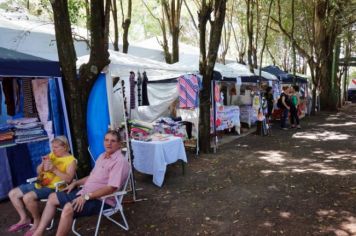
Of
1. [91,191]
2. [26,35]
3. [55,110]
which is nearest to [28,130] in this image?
[55,110]

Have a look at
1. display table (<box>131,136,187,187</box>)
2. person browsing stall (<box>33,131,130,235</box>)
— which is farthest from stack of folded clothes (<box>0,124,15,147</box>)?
display table (<box>131,136,187,187</box>)

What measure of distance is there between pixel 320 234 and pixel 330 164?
12.0 feet

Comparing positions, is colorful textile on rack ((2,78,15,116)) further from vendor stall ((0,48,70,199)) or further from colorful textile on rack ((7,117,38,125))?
colorful textile on rack ((7,117,38,125))

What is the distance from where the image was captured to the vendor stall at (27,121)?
5501mm

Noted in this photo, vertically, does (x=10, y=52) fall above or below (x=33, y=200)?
above

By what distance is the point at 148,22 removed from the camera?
21.9 m

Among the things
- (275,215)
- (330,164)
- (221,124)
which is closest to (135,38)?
(221,124)

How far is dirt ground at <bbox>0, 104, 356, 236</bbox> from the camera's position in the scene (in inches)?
170

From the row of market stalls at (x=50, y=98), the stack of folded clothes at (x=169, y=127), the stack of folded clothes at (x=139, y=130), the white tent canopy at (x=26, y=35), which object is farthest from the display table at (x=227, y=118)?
the white tent canopy at (x=26, y=35)

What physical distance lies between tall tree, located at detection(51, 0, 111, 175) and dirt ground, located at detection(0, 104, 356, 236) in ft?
3.89

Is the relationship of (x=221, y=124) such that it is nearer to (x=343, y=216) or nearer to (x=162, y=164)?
(x=162, y=164)

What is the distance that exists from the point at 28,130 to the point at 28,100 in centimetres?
56

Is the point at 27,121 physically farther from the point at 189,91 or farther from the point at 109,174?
the point at 189,91

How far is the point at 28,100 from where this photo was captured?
234 inches
